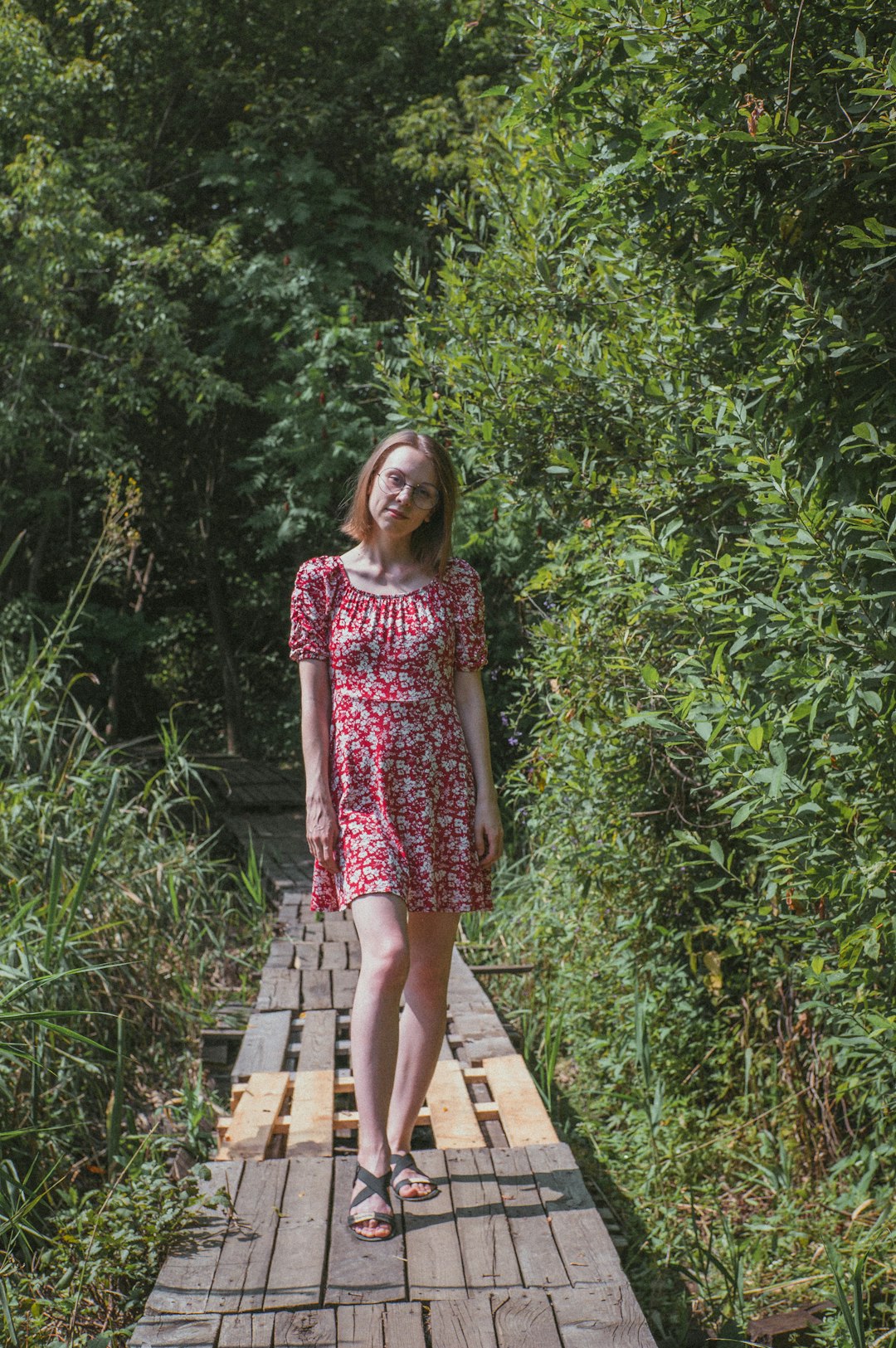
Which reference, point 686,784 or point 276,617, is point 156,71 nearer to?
point 276,617

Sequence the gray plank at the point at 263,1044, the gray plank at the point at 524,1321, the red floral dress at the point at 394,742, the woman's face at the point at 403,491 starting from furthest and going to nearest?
1. the gray plank at the point at 263,1044
2. the woman's face at the point at 403,491
3. the red floral dress at the point at 394,742
4. the gray plank at the point at 524,1321

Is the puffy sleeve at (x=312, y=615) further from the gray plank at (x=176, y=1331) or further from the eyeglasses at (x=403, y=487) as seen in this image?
the gray plank at (x=176, y=1331)

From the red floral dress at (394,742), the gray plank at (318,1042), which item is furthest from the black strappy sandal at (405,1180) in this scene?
the gray plank at (318,1042)

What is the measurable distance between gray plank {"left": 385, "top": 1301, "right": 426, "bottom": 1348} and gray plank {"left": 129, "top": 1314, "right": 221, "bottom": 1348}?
13.0 inches

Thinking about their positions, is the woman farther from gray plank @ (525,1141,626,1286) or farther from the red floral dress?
gray plank @ (525,1141,626,1286)

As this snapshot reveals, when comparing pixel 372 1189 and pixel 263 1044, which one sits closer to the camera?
pixel 372 1189

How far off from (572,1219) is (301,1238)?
0.61 meters

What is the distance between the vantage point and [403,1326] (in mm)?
2338

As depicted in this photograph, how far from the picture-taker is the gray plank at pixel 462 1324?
2270 millimetres

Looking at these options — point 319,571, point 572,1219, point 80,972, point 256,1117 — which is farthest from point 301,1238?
point 319,571

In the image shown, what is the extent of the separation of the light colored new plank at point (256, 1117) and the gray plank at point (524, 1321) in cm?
98

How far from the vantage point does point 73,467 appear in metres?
10.6

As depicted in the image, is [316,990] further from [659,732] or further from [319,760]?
[319,760]

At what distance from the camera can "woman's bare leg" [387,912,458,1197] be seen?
2830 millimetres
